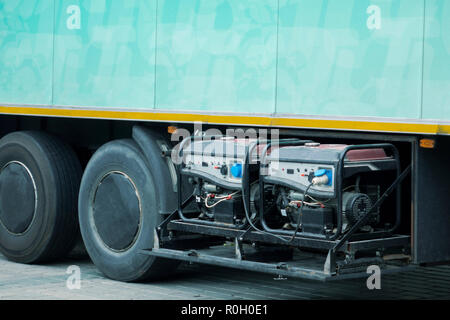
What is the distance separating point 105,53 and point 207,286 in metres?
2.28

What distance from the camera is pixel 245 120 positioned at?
7.74 metres

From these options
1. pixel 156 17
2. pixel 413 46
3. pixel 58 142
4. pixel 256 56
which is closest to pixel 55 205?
pixel 58 142

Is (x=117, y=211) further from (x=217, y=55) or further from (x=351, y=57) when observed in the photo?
(x=351, y=57)

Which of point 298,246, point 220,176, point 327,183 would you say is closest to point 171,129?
point 220,176

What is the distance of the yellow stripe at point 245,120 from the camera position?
675 centimetres

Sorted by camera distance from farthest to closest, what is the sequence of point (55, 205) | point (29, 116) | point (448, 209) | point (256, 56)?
1. point (29, 116)
2. point (55, 205)
3. point (256, 56)
4. point (448, 209)

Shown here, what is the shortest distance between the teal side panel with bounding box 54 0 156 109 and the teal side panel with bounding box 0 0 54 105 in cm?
15

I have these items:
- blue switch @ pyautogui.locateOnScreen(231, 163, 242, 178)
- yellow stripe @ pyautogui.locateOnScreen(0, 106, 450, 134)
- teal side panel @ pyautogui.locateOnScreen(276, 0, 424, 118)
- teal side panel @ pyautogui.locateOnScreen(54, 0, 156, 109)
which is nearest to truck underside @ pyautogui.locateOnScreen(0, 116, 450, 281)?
blue switch @ pyautogui.locateOnScreen(231, 163, 242, 178)

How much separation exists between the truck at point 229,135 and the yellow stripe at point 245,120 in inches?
0.5

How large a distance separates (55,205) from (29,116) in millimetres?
1255

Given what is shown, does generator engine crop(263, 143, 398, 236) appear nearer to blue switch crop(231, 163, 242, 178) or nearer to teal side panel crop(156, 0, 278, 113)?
blue switch crop(231, 163, 242, 178)

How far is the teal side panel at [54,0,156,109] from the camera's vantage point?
28.0 feet

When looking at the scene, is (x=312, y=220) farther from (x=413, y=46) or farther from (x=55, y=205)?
(x=55, y=205)

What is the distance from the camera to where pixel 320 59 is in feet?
23.8
